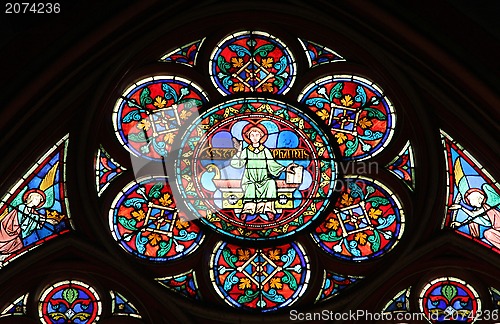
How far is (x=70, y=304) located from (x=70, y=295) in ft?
0.37

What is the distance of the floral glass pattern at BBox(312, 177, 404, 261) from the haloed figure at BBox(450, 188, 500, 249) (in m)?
0.69

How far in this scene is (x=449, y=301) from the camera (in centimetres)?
1466

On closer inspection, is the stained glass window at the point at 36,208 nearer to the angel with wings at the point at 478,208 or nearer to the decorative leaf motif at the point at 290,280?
the decorative leaf motif at the point at 290,280

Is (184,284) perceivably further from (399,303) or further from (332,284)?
(399,303)

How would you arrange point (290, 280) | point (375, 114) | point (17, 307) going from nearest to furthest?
point (17, 307)
point (290, 280)
point (375, 114)

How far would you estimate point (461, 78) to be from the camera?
14.5m

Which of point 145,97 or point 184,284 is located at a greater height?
point 145,97

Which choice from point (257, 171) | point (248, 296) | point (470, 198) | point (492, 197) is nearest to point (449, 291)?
point (470, 198)

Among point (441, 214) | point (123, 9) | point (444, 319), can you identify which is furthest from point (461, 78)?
point (123, 9)

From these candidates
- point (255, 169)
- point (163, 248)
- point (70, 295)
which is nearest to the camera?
point (70, 295)

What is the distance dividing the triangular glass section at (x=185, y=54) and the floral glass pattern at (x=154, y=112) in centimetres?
21

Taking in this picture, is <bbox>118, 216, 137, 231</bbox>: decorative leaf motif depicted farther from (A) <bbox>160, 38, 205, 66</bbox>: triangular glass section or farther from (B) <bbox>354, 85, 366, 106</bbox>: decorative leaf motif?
(B) <bbox>354, 85, 366, 106</bbox>: decorative leaf motif

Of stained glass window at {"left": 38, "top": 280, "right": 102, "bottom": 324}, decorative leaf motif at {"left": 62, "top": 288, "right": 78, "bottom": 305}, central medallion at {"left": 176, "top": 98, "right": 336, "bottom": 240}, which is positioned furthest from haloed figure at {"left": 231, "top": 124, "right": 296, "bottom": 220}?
decorative leaf motif at {"left": 62, "top": 288, "right": 78, "bottom": 305}

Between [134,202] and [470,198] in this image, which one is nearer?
[470,198]
